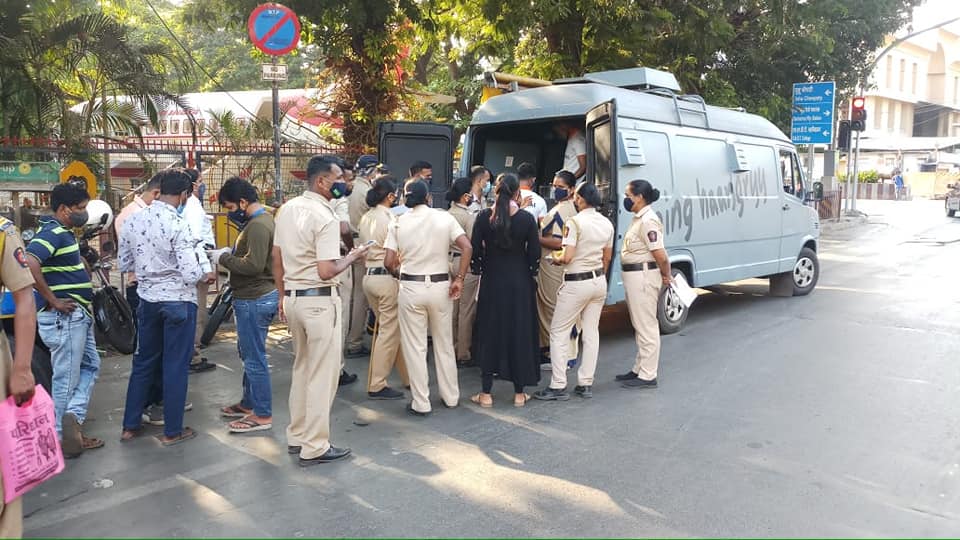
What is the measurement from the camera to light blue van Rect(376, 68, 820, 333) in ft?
24.5

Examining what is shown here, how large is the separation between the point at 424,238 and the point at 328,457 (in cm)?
167

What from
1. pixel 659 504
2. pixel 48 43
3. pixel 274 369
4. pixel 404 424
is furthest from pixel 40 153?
pixel 659 504

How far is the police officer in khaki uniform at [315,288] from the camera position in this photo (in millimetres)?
4629

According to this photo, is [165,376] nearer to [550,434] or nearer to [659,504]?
[550,434]

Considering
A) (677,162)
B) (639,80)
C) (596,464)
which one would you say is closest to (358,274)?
(677,162)

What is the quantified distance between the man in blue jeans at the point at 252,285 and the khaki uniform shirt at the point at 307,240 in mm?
499

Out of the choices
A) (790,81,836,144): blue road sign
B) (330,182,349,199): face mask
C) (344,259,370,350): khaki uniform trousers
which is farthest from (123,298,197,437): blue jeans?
(790,81,836,144): blue road sign

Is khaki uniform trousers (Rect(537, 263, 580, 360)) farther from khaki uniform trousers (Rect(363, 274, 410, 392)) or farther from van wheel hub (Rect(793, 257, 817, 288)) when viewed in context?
van wheel hub (Rect(793, 257, 817, 288))

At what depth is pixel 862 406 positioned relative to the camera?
580 cm

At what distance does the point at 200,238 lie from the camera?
18.6ft

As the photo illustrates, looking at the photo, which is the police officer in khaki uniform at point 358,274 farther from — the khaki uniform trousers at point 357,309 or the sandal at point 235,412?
the sandal at point 235,412

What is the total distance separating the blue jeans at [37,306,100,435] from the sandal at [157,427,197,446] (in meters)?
0.53

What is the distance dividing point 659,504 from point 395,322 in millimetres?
2787

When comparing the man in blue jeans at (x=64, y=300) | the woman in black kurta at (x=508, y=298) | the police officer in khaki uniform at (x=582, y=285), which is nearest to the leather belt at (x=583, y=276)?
the police officer in khaki uniform at (x=582, y=285)
